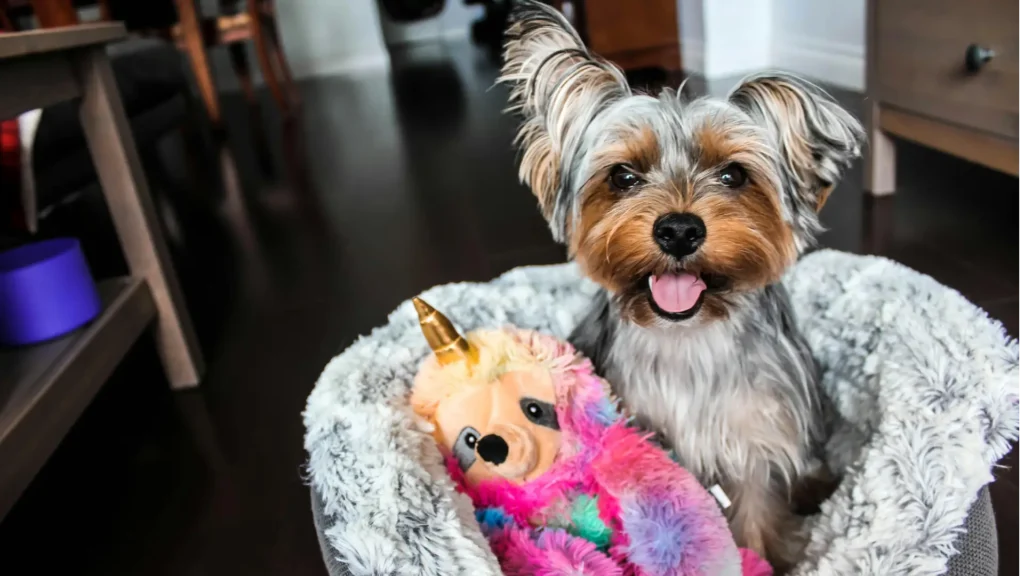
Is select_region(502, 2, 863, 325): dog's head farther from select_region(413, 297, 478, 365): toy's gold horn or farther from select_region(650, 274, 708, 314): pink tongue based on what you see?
select_region(413, 297, 478, 365): toy's gold horn

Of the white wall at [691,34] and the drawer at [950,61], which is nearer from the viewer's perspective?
the drawer at [950,61]

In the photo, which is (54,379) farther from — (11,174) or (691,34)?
(691,34)

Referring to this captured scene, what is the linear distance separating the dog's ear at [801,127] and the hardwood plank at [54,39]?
123 centimetres

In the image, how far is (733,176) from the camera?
114 cm

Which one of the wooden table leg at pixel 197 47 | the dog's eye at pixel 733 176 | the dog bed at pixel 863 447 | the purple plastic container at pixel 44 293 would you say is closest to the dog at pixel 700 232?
the dog's eye at pixel 733 176

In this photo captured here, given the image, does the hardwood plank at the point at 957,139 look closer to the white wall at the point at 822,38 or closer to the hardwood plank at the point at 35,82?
the white wall at the point at 822,38

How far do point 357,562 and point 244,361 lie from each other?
48.3 inches

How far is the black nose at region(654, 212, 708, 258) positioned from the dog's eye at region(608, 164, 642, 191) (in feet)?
0.38

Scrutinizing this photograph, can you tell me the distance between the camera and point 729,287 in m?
1.14

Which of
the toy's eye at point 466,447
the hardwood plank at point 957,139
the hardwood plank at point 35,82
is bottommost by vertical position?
the toy's eye at point 466,447

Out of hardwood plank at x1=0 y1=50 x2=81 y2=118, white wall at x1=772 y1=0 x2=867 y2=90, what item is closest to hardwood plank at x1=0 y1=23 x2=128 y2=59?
hardwood plank at x1=0 y1=50 x2=81 y2=118

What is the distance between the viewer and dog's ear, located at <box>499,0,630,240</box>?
1191 millimetres

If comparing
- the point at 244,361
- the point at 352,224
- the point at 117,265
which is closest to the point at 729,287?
the point at 244,361

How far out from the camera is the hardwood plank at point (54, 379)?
130 centimetres
